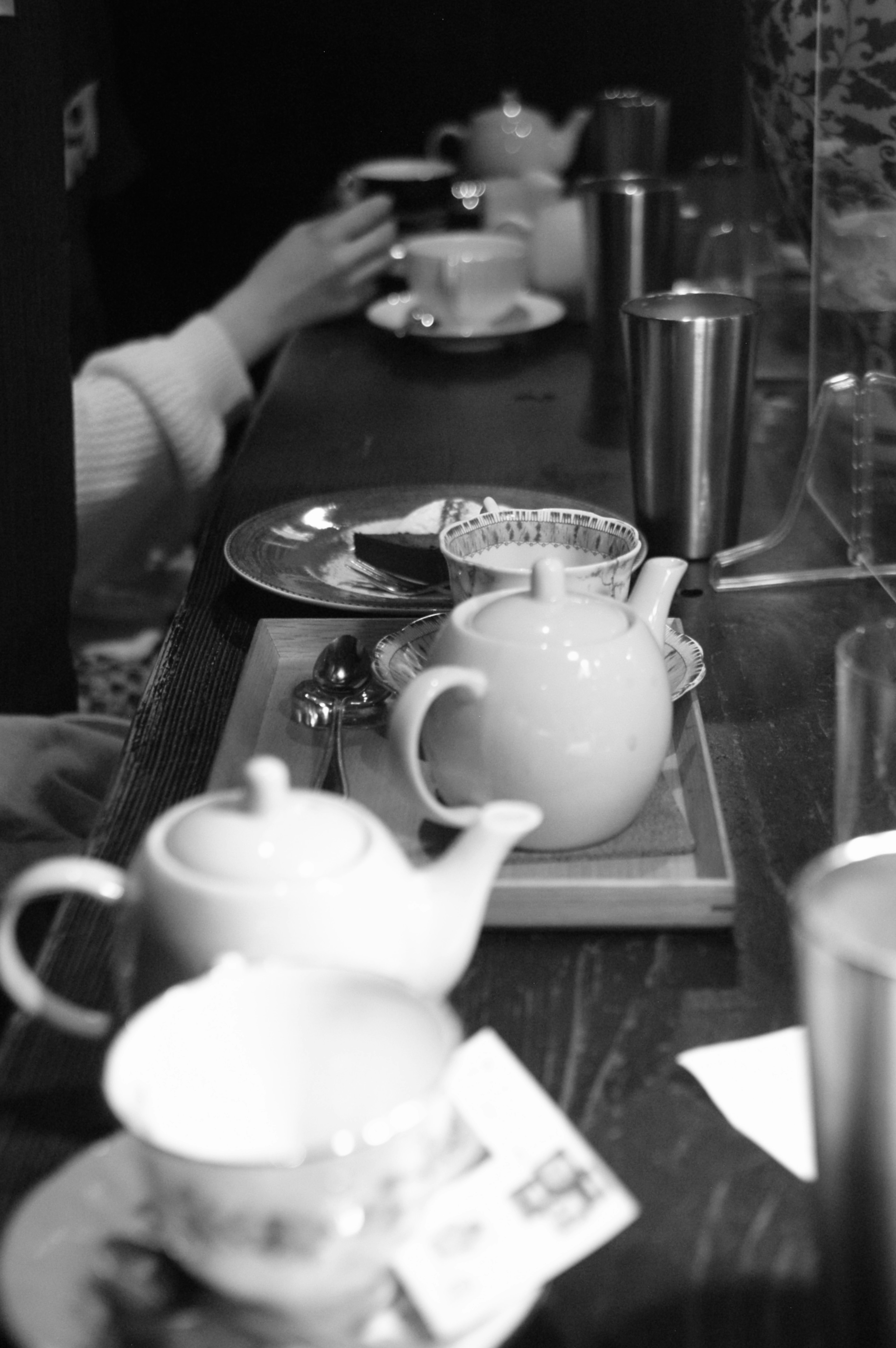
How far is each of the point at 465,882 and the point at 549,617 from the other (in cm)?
15

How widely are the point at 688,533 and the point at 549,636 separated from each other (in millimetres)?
448

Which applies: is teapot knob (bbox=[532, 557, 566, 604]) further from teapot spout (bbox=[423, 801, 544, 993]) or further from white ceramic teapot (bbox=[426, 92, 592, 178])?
white ceramic teapot (bbox=[426, 92, 592, 178])

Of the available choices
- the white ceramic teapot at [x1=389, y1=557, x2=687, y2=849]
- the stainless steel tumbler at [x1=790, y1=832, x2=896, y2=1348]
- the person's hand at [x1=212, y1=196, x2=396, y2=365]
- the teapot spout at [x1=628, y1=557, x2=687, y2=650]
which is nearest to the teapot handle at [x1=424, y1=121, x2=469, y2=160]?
the person's hand at [x1=212, y1=196, x2=396, y2=365]

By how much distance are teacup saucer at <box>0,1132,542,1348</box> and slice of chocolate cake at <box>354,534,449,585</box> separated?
52cm

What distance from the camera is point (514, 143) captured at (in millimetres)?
2393

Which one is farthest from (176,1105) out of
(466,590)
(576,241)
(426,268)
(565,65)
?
(565,65)

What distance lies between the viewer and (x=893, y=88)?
104cm

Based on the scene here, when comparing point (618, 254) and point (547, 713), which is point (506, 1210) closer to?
point (547, 713)

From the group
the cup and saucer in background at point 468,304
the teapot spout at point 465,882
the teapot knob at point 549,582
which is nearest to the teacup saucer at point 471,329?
the cup and saucer in background at point 468,304

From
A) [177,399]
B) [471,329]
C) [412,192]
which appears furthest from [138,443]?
[412,192]

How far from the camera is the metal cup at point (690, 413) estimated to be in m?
1.01

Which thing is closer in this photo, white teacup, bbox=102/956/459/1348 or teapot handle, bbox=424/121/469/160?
white teacup, bbox=102/956/459/1348

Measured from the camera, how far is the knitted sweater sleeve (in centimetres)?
156

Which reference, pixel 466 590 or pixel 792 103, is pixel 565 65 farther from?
pixel 466 590
